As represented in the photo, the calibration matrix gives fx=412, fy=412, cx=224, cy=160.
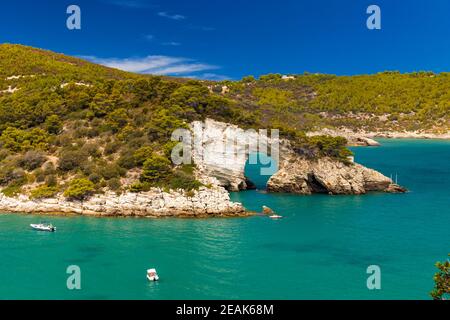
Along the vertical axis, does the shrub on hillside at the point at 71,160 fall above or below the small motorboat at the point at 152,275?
above

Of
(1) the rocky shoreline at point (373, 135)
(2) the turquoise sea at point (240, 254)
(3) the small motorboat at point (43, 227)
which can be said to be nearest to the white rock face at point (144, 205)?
(2) the turquoise sea at point (240, 254)

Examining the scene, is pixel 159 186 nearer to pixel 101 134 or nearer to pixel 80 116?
pixel 101 134

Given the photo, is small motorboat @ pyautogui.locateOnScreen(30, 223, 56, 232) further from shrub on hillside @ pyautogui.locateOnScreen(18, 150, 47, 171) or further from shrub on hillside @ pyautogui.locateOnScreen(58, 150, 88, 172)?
shrub on hillside @ pyautogui.locateOnScreen(18, 150, 47, 171)

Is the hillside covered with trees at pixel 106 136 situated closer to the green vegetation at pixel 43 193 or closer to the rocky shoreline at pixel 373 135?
the green vegetation at pixel 43 193

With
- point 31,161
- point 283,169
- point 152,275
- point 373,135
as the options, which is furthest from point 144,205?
point 373,135

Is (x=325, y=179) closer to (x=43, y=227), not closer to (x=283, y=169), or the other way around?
(x=283, y=169)

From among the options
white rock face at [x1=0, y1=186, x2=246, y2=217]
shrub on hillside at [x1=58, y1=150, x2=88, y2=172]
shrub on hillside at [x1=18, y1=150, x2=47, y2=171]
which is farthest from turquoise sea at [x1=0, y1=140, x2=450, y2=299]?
shrub on hillside at [x1=18, y1=150, x2=47, y2=171]
